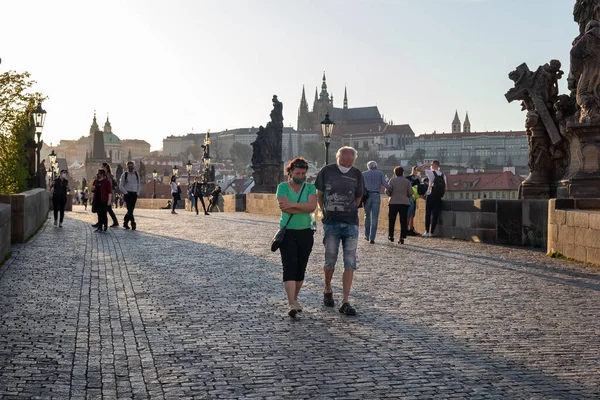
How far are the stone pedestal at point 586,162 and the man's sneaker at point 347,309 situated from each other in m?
7.94

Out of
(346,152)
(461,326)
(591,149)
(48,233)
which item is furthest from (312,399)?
(48,233)

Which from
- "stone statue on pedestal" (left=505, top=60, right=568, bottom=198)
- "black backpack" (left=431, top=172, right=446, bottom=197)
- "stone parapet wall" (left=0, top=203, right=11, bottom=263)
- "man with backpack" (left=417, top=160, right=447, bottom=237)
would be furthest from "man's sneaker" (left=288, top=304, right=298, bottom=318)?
"black backpack" (left=431, top=172, right=446, bottom=197)

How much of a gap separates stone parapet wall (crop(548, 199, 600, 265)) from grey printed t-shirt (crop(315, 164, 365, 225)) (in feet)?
14.8

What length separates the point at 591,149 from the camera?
1463cm

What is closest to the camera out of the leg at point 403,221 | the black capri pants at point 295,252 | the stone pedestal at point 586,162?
the black capri pants at point 295,252

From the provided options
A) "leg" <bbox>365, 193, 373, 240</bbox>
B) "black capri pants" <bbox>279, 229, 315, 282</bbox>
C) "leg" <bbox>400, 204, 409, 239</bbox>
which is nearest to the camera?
"black capri pants" <bbox>279, 229, 315, 282</bbox>

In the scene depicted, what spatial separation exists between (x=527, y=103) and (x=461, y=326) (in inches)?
428

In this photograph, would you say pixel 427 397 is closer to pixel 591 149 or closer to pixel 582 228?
pixel 582 228

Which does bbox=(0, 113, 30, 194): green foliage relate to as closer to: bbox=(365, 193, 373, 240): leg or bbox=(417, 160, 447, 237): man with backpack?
bbox=(365, 193, 373, 240): leg

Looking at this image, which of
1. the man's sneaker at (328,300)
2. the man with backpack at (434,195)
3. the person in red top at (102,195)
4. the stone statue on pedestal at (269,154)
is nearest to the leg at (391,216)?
the man with backpack at (434,195)

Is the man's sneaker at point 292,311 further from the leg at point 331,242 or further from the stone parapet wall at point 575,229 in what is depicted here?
the stone parapet wall at point 575,229

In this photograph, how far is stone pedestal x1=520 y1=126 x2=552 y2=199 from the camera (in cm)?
1697

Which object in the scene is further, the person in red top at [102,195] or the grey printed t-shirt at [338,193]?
the person in red top at [102,195]

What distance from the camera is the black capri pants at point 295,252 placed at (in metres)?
7.93
